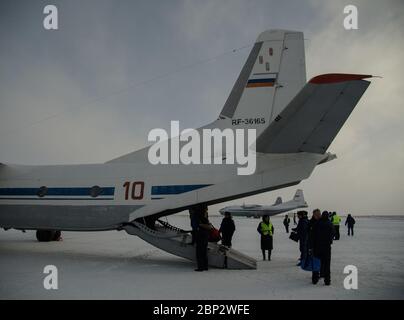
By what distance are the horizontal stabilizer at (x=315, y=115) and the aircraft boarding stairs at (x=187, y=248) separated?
139 inches

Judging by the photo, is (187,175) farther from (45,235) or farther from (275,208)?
(275,208)

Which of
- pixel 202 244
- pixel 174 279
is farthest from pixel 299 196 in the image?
pixel 174 279

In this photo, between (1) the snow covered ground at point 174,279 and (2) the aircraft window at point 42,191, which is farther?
(2) the aircraft window at point 42,191

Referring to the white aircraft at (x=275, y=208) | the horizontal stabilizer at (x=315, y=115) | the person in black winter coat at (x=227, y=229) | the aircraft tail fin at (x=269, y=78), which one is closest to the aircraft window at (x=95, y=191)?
the person in black winter coat at (x=227, y=229)

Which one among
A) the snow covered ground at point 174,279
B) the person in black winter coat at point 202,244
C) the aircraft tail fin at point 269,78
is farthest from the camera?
the aircraft tail fin at point 269,78

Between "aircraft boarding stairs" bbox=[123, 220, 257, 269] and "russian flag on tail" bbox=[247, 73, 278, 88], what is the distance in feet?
17.8

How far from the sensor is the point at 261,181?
415 inches

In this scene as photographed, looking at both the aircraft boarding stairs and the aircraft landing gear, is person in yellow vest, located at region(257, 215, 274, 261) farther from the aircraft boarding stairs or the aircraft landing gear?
the aircraft landing gear

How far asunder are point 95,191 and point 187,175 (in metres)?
3.52

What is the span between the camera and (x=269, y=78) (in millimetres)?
11812

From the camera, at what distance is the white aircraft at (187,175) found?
10.0m

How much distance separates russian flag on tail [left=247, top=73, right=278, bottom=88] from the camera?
11.8m

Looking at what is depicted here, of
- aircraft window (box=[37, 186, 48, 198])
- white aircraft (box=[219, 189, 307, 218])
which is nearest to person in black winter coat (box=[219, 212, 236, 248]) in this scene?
aircraft window (box=[37, 186, 48, 198])

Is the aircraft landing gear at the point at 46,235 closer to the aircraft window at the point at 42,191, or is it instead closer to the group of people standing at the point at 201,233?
the aircraft window at the point at 42,191
